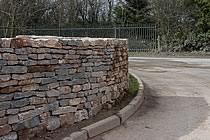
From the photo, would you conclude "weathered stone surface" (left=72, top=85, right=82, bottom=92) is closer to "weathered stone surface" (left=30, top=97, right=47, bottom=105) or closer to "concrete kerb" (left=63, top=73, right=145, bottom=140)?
"concrete kerb" (left=63, top=73, right=145, bottom=140)

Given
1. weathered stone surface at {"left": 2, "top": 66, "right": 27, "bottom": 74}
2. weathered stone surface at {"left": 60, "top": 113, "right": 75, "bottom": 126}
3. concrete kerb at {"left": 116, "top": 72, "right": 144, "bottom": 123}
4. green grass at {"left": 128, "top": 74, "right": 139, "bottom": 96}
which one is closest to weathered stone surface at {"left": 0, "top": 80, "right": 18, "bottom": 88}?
weathered stone surface at {"left": 2, "top": 66, "right": 27, "bottom": 74}

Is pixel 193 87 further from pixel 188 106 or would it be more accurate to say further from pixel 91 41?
pixel 91 41

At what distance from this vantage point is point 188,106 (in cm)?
859

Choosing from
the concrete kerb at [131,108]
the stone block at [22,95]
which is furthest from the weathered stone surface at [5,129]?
the concrete kerb at [131,108]

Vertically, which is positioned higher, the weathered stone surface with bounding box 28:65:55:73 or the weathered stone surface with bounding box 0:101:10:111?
the weathered stone surface with bounding box 28:65:55:73

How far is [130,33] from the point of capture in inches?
1141

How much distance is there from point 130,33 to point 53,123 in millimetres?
23780

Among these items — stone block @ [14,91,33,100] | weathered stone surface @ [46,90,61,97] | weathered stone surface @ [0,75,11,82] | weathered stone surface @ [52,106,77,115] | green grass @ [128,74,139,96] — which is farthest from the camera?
green grass @ [128,74,139,96]

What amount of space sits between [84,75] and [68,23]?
25474 millimetres

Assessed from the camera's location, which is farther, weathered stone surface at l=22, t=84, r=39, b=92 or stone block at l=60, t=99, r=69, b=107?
stone block at l=60, t=99, r=69, b=107

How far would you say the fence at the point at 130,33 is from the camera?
28375 mm

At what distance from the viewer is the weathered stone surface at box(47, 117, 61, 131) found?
18.2 feet

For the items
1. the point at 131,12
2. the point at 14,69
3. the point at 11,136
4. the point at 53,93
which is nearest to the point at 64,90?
the point at 53,93

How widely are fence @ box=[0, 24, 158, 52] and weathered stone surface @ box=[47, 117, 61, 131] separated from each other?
22.9 meters
